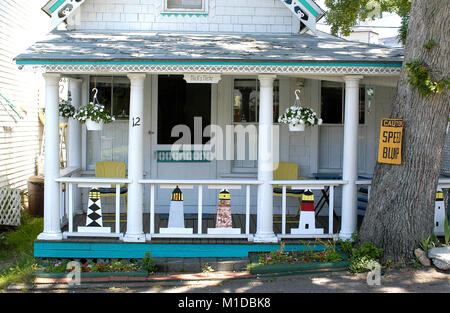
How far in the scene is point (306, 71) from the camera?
7.55m

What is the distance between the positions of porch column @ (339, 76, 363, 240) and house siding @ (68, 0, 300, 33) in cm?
223

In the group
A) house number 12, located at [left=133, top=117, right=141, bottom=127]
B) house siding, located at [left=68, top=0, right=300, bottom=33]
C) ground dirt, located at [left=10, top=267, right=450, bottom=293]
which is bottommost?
ground dirt, located at [left=10, top=267, right=450, bottom=293]

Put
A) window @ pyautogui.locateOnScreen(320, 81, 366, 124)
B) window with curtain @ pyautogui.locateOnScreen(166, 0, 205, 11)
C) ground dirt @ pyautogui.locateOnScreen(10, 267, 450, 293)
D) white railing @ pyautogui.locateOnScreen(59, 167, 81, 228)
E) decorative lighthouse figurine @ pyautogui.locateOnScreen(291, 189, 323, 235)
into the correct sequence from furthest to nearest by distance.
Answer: window @ pyautogui.locateOnScreen(320, 81, 366, 124) < window with curtain @ pyautogui.locateOnScreen(166, 0, 205, 11) < white railing @ pyautogui.locateOnScreen(59, 167, 81, 228) < decorative lighthouse figurine @ pyautogui.locateOnScreen(291, 189, 323, 235) < ground dirt @ pyautogui.locateOnScreen(10, 267, 450, 293)

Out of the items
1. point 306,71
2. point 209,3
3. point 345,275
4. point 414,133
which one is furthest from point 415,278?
point 209,3

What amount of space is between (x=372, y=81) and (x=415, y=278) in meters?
3.03

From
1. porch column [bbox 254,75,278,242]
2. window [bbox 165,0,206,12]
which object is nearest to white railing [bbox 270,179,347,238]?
porch column [bbox 254,75,278,242]

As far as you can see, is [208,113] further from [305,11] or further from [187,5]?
[305,11]

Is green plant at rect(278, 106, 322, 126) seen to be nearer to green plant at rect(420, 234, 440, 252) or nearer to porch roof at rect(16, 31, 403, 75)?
porch roof at rect(16, 31, 403, 75)

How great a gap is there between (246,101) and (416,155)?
11.3 ft

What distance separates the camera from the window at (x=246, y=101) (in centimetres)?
968

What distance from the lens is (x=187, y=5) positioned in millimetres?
9617

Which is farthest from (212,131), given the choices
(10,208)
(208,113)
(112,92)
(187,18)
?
(10,208)

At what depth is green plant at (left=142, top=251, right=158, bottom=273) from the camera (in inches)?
297

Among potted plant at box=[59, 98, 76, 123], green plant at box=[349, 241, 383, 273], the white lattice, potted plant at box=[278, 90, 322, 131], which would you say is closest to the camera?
green plant at box=[349, 241, 383, 273]
